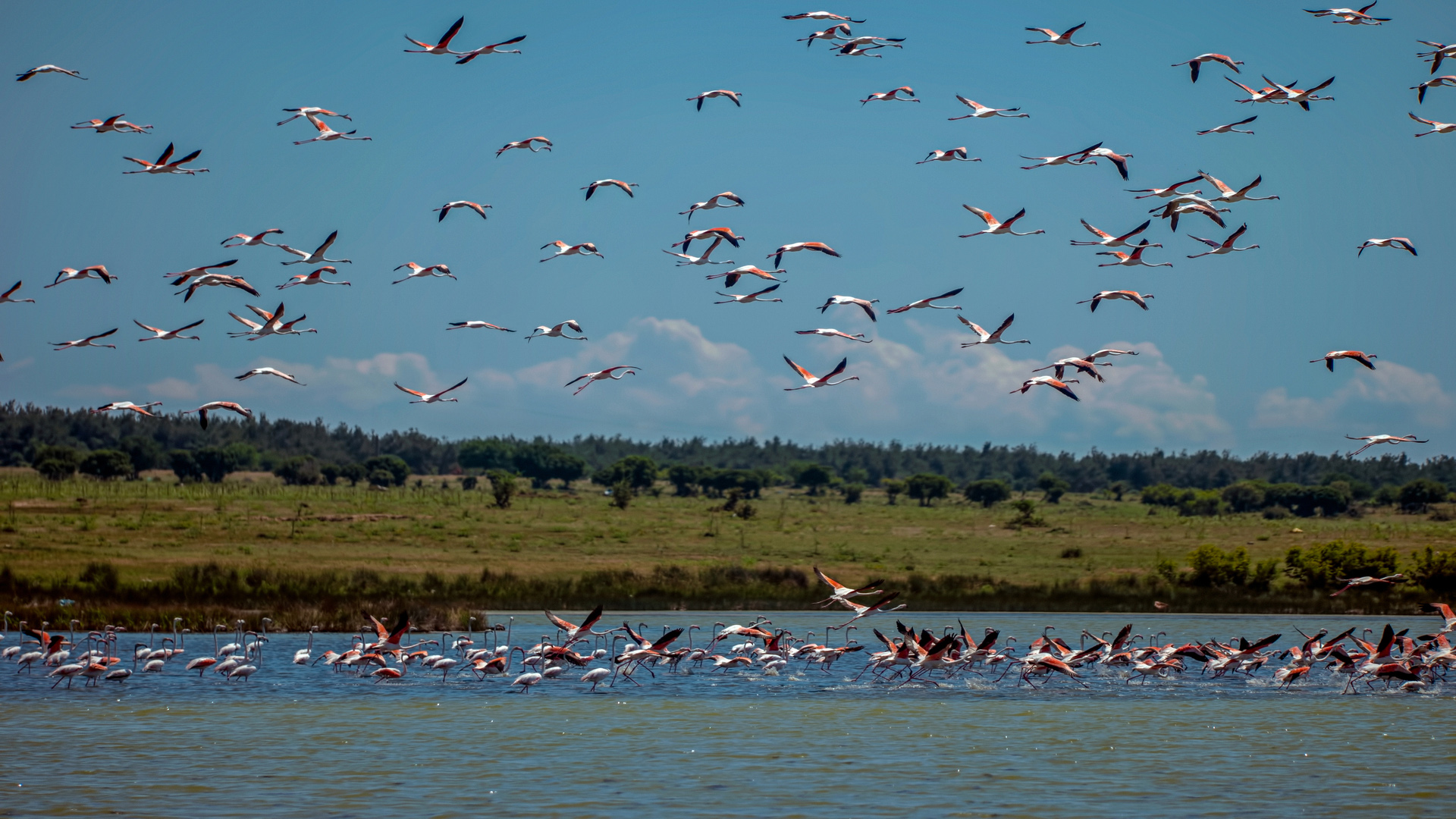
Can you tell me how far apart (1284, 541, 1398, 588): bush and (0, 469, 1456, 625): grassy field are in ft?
4.25

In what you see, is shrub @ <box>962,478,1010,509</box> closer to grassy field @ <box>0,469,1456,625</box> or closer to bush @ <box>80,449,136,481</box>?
grassy field @ <box>0,469,1456,625</box>

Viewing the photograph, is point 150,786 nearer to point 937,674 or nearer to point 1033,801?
point 1033,801

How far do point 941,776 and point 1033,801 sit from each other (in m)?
1.74

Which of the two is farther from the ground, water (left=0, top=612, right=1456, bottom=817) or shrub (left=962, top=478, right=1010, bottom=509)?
shrub (left=962, top=478, right=1010, bottom=509)

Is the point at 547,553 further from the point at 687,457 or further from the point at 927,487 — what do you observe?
the point at 687,457

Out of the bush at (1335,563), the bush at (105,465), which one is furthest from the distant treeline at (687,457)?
the bush at (1335,563)

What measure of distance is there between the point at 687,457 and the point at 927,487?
81.2m

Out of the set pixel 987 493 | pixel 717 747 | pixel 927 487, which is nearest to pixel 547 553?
pixel 717 747

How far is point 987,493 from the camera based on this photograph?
105 m

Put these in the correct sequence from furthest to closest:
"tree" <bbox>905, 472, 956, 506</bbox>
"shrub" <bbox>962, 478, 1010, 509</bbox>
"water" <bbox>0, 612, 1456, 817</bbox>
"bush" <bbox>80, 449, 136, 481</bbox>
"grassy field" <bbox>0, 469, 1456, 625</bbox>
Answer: "tree" <bbox>905, 472, 956, 506</bbox> → "shrub" <bbox>962, 478, 1010, 509</bbox> → "bush" <bbox>80, 449, 136, 481</bbox> → "grassy field" <bbox>0, 469, 1456, 625</bbox> → "water" <bbox>0, 612, 1456, 817</bbox>

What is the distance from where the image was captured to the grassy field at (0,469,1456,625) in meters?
41.2

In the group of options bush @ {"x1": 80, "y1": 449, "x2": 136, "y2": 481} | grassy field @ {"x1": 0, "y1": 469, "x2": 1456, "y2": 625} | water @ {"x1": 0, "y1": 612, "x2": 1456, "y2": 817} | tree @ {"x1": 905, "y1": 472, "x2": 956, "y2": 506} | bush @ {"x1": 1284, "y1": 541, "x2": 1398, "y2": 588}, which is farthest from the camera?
tree @ {"x1": 905, "y1": 472, "x2": 956, "y2": 506}

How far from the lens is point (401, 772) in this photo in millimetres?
18156

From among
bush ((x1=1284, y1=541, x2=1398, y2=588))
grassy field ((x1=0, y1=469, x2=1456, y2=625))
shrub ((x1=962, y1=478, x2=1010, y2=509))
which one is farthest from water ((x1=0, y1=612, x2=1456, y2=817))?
shrub ((x1=962, y1=478, x2=1010, y2=509))
